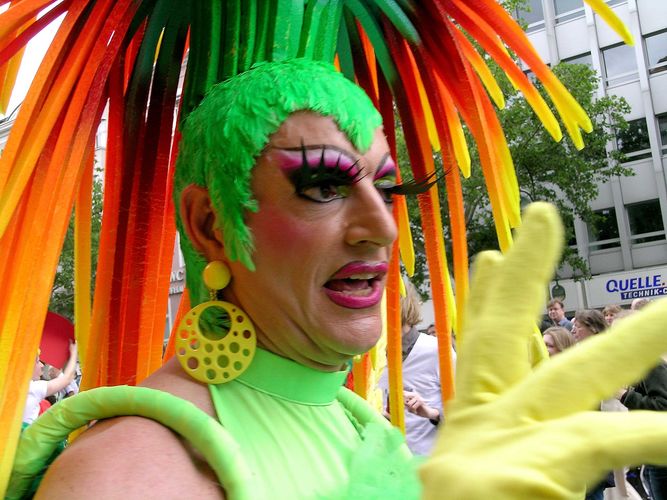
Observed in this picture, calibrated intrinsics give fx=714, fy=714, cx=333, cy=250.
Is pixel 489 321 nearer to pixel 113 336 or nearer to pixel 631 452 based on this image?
pixel 631 452

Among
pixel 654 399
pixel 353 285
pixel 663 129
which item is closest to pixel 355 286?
pixel 353 285

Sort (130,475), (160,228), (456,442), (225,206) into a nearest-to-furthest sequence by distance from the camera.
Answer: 1. (456,442)
2. (130,475)
3. (225,206)
4. (160,228)

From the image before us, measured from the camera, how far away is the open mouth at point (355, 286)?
114cm

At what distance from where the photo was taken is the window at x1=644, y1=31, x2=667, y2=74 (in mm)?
Result: 15742

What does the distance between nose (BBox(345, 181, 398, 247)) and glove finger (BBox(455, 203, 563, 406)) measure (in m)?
0.31

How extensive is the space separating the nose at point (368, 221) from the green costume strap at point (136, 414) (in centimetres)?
36

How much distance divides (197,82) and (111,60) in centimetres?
20

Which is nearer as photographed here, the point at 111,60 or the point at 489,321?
the point at 489,321

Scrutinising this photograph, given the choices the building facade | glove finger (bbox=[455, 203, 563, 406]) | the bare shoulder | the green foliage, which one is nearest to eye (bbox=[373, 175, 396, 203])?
glove finger (bbox=[455, 203, 563, 406])

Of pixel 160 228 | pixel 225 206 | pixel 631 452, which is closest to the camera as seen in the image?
pixel 631 452

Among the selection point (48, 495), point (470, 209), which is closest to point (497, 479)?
point (48, 495)

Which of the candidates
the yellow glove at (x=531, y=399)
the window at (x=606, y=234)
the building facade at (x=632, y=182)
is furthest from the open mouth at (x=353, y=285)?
the window at (x=606, y=234)

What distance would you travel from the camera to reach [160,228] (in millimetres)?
1502

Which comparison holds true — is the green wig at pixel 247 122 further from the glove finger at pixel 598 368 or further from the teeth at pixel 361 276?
the glove finger at pixel 598 368
